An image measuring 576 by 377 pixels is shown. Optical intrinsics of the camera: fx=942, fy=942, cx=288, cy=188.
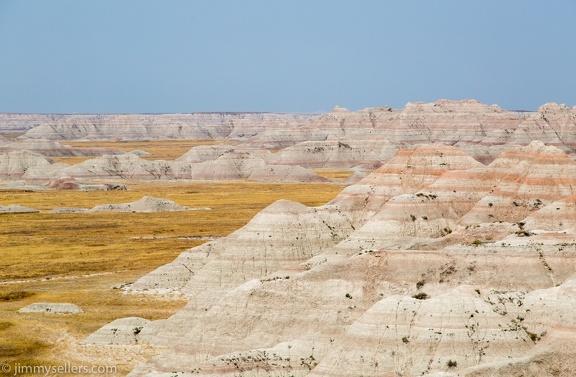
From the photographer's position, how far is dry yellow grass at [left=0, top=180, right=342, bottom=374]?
52481 millimetres

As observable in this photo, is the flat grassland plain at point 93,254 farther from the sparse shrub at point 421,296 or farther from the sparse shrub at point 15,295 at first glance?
the sparse shrub at point 421,296

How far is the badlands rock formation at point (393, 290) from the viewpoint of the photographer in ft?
120

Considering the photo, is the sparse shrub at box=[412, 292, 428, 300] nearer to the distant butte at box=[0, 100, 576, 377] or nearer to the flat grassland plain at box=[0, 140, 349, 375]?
the distant butte at box=[0, 100, 576, 377]

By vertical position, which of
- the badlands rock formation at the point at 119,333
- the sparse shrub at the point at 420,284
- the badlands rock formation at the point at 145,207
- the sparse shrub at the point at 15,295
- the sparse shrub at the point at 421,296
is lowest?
the badlands rock formation at the point at 119,333

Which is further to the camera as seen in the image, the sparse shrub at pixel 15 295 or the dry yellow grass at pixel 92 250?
the sparse shrub at pixel 15 295

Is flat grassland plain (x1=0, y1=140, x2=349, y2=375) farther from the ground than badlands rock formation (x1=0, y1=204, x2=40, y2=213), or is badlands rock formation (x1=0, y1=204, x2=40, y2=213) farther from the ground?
badlands rock formation (x1=0, y1=204, x2=40, y2=213)

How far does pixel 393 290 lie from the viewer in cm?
Result: 4619

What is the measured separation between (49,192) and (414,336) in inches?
5062

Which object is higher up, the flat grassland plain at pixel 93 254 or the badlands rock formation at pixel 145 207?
the badlands rock formation at pixel 145 207

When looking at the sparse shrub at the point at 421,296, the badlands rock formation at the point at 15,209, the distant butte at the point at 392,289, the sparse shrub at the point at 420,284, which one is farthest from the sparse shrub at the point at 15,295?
the badlands rock formation at the point at 15,209

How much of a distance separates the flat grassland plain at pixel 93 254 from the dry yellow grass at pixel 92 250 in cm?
7

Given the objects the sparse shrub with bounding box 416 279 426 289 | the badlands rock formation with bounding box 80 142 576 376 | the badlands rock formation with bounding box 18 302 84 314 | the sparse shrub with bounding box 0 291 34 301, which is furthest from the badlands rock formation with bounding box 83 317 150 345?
the sparse shrub with bounding box 0 291 34 301

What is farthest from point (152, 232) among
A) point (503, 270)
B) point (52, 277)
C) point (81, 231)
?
point (503, 270)

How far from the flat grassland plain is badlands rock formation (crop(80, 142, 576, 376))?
13.1 ft
